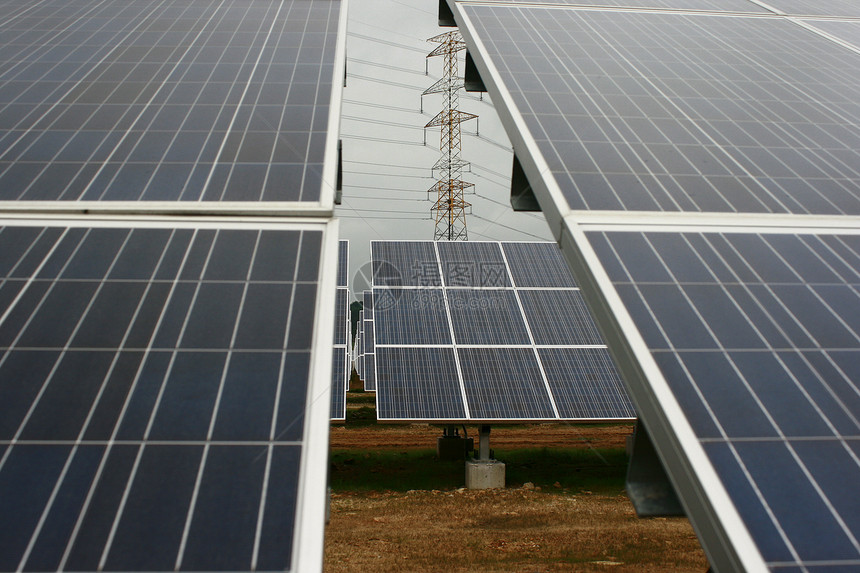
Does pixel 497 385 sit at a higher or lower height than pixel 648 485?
Answer: higher

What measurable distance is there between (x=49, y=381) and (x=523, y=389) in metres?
13.1

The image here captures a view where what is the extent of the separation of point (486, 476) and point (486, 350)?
377 cm

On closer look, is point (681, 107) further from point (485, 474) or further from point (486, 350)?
point (485, 474)

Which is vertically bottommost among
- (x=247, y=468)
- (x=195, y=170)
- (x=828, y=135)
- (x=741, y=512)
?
(x=741, y=512)

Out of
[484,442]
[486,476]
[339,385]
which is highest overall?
[339,385]

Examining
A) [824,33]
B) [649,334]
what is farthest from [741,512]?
[824,33]

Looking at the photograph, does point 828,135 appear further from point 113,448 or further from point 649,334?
point 113,448

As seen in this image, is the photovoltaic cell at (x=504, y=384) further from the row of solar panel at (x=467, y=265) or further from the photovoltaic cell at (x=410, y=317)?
the row of solar panel at (x=467, y=265)

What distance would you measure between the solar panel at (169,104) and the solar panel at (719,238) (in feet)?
11.1

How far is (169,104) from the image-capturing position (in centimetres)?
1127

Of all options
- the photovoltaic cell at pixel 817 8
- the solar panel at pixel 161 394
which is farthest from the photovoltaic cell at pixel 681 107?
the solar panel at pixel 161 394

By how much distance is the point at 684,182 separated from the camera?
367 inches

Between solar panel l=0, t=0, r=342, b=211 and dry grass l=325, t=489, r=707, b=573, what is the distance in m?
8.35

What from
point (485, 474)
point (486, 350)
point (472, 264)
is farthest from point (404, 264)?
point (485, 474)
